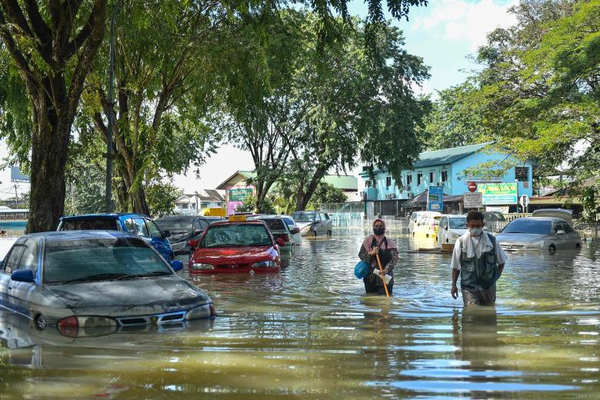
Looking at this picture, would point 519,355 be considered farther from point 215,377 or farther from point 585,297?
point 585,297

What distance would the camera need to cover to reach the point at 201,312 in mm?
8305

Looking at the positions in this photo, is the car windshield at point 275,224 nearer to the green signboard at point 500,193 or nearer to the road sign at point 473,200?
the road sign at point 473,200

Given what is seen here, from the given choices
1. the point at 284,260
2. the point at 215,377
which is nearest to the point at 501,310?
the point at 215,377

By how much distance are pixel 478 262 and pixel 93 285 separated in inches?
179

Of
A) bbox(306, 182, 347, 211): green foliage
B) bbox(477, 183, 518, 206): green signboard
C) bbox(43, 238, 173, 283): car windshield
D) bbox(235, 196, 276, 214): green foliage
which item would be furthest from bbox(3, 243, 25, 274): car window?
bbox(306, 182, 347, 211): green foliage

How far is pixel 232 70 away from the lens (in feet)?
79.2

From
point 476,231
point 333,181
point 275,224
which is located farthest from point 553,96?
point 333,181

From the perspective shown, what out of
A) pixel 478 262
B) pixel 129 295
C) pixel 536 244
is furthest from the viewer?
pixel 536 244

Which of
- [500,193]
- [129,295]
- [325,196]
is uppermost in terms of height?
[325,196]

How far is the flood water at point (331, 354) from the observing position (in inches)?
223

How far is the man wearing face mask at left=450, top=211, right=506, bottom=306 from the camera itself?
9.27 metres

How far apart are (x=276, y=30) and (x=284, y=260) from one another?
739 centimetres

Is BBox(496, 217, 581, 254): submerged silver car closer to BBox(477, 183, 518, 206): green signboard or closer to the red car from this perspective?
the red car

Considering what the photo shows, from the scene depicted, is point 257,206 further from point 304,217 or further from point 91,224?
point 91,224
